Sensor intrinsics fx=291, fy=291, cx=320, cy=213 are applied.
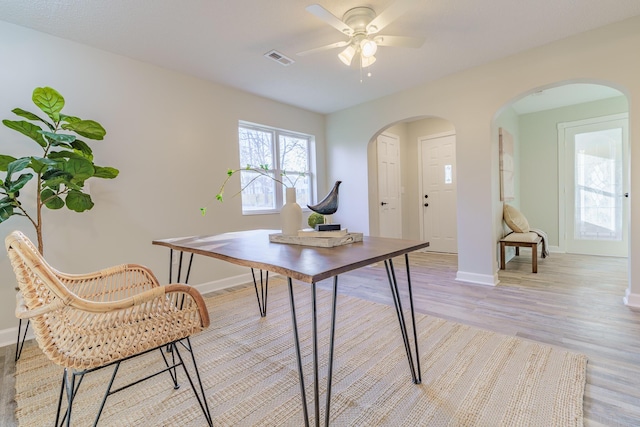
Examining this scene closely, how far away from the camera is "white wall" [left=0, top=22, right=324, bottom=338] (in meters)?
2.28

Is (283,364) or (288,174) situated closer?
(283,364)

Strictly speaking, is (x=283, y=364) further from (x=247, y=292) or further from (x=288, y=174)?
(x=288, y=174)

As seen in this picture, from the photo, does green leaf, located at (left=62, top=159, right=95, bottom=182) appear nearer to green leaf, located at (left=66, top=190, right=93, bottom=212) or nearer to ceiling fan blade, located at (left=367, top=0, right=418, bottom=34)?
green leaf, located at (left=66, top=190, right=93, bottom=212)

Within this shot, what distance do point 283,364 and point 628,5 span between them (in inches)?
143

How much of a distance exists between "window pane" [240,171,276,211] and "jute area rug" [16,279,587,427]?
1.87 m

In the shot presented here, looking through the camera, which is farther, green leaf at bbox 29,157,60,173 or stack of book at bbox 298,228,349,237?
green leaf at bbox 29,157,60,173

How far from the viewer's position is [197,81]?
3.26 meters

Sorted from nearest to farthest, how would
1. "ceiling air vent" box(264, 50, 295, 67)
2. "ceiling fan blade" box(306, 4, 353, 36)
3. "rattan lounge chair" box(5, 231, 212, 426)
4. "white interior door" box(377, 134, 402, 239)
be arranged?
"rattan lounge chair" box(5, 231, 212, 426), "ceiling fan blade" box(306, 4, 353, 36), "ceiling air vent" box(264, 50, 295, 67), "white interior door" box(377, 134, 402, 239)

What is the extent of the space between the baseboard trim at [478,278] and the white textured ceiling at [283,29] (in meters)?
2.33

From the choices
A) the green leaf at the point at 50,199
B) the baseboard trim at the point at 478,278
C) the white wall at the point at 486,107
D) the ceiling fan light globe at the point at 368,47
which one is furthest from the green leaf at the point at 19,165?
the baseboard trim at the point at 478,278

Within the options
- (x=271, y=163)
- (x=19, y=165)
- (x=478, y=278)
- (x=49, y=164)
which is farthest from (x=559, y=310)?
(x=19, y=165)

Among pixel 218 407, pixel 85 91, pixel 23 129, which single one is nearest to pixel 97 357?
pixel 218 407

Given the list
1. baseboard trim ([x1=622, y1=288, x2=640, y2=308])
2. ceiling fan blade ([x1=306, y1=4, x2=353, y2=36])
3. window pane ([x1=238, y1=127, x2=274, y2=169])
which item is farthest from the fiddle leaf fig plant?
baseboard trim ([x1=622, y1=288, x2=640, y2=308])

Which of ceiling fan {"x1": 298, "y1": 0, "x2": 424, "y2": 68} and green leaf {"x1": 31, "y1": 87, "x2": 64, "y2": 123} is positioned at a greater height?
ceiling fan {"x1": 298, "y1": 0, "x2": 424, "y2": 68}
